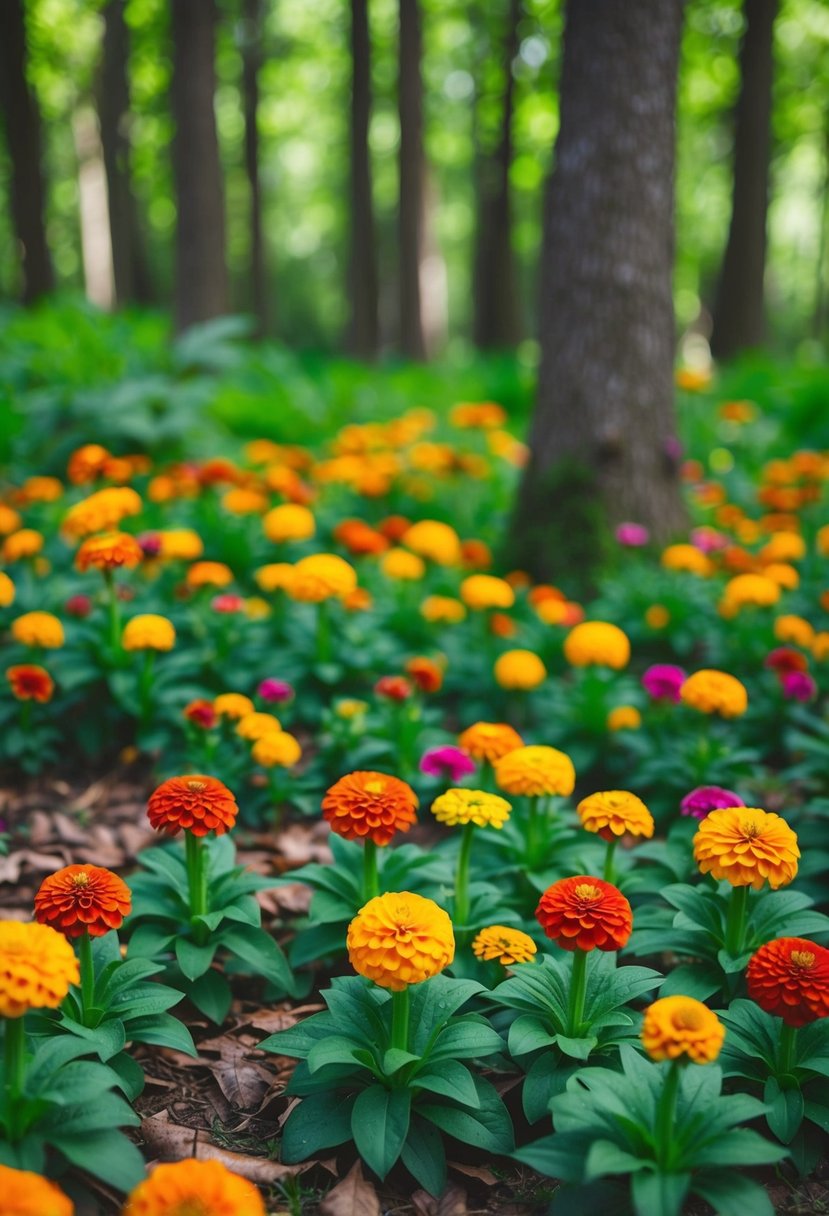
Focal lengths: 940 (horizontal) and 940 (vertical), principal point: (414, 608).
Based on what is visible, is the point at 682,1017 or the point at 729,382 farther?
the point at 729,382

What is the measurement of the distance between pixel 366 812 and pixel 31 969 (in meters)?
0.71

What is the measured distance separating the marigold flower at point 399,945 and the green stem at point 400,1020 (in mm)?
127

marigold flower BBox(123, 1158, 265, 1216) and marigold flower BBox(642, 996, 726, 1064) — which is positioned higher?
marigold flower BBox(642, 996, 726, 1064)

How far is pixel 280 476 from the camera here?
4.09 metres

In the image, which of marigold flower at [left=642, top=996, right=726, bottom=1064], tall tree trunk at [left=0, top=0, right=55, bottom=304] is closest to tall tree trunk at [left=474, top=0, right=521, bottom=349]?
tall tree trunk at [left=0, top=0, right=55, bottom=304]

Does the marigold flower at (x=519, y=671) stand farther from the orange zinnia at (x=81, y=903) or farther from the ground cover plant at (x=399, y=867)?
the orange zinnia at (x=81, y=903)

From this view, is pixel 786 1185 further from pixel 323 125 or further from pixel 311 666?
pixel 323 125

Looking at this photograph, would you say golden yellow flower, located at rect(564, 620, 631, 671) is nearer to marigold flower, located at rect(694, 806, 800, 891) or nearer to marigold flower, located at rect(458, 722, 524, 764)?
marigold flower, located at rect(458, 722, 524, 764)

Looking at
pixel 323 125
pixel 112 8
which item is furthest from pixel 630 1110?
pixel 323 125

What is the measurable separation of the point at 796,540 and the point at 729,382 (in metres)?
5.00

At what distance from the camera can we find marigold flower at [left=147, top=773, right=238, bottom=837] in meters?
1.85

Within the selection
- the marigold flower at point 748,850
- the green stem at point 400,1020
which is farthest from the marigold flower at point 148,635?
the marigold flower at point 748,850

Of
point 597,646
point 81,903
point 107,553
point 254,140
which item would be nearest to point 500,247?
point 254,140

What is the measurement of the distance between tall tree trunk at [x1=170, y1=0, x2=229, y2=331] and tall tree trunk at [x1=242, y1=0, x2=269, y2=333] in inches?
207
